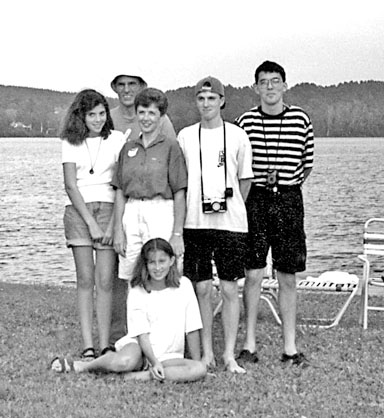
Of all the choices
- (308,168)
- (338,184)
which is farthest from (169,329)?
(338,184)

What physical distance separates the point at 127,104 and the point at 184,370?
81.3 inches

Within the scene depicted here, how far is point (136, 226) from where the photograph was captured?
596cm

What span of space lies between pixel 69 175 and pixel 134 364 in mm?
1386

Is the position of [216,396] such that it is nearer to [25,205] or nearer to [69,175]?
[69,175]

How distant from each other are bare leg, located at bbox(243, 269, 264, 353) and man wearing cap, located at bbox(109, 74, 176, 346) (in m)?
0.97

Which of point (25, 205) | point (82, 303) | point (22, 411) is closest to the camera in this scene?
point (22, 411)

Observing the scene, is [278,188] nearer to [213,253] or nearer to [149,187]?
[213,253]

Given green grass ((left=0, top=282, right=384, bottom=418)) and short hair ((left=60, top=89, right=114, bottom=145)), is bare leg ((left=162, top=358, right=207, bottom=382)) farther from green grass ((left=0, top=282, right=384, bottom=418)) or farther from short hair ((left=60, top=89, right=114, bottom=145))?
short hair ((left=60, top=89, right=114, bottom=145))

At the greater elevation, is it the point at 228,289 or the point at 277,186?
the point at 277,186

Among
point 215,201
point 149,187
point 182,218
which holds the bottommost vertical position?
point 182,218

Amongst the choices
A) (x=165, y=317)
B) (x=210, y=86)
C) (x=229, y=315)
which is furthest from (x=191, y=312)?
(x=210, y=86)

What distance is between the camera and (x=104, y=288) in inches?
247

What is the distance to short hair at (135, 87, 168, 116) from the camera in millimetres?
5938

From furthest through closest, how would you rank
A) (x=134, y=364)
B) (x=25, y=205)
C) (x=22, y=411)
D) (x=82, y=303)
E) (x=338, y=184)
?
1. (x=338, y=184)
2. (x=25, y=205)
3. (x=82, y=303)
4. (x=134, y=364)
5. (x=22, y=411)
